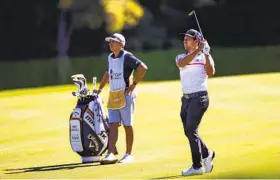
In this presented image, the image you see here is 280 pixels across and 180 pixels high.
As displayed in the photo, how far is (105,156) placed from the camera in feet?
36.6

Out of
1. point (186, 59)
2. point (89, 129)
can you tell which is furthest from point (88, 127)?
point (186, 59)

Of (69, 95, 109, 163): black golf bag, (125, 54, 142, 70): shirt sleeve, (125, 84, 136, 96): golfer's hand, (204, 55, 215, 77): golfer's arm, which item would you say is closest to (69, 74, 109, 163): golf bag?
(69, 95, 109, 163): black golf bag

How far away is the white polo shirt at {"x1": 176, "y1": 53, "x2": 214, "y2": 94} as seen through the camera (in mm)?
9188

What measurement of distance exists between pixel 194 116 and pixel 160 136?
5850mm

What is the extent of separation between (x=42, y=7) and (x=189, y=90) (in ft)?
104

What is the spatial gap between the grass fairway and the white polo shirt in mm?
966

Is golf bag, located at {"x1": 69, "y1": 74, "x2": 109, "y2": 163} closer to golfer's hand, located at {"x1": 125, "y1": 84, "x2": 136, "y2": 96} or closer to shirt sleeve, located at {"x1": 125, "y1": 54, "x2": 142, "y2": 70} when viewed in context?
golfer's hand, located at {"x1": 125, "y1": 84, "x2": 136, "y2": 96}

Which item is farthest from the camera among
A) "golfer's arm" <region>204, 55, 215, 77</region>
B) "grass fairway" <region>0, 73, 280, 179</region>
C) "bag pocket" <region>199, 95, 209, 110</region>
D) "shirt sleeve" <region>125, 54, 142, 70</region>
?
"shirt sleeve" <region>125, 54, 142, 70</region>

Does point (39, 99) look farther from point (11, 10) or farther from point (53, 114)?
point (11, 10)

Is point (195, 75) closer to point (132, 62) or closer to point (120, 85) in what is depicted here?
point (132, 62)

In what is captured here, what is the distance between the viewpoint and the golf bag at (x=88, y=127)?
11398mm

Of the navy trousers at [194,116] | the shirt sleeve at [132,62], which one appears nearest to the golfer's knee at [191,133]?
the navy trousers at [194,116]

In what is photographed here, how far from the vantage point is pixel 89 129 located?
11.4m

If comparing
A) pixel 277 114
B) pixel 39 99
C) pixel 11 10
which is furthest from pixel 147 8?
pixel 277 114
